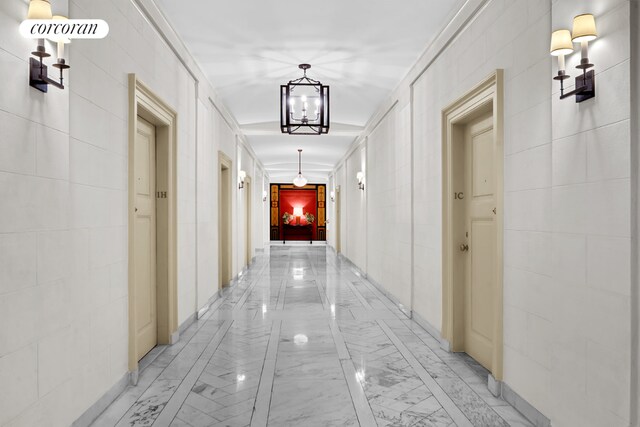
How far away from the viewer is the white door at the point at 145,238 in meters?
3.83

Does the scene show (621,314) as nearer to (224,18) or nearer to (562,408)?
(562,408)

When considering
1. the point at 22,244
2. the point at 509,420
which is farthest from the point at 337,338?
the point at 22,244

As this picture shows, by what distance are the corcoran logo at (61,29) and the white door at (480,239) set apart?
9.37 ft

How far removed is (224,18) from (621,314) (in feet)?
12.7

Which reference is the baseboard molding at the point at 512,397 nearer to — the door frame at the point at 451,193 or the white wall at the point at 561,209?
the white wall at the point at 561,209

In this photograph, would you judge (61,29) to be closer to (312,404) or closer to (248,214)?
(312,404)

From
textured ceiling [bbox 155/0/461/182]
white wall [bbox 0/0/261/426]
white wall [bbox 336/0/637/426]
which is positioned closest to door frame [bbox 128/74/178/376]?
white wall [bbox 0/0/261/426]

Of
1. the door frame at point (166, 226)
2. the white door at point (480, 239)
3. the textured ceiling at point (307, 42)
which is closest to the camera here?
the white door at point (480, 239)

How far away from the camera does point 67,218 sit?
2393 millimetres

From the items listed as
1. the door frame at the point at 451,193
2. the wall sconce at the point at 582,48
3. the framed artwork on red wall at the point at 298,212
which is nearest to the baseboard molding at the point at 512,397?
the door frame at the point at 451,193

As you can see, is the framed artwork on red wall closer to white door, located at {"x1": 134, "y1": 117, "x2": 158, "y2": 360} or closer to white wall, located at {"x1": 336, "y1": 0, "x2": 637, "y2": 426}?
white door, located at {"x1": 134, "y1": 117, "x2": 158, "y2": 360}

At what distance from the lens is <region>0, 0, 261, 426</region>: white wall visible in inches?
74.8

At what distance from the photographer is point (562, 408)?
2.35 m

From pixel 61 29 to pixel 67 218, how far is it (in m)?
0.97
